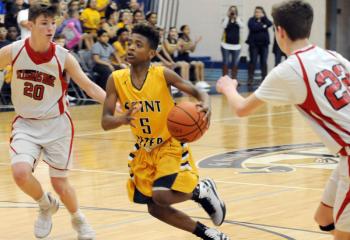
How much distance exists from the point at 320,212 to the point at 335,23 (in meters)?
23.0

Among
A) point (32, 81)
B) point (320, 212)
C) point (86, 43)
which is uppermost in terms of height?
point (32, 81)

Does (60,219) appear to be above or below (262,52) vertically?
above

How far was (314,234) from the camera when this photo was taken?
6.86 metres

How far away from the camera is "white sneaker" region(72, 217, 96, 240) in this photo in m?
6.66

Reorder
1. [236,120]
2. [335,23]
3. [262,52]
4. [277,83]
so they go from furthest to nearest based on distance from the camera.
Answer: [335,23], [262,52], [236,120], [277,83]

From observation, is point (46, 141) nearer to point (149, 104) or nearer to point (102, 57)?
point (149, 104)

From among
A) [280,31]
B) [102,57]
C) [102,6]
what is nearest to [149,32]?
[280,31]

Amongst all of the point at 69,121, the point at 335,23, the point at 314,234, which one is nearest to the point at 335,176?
the point at 314,234

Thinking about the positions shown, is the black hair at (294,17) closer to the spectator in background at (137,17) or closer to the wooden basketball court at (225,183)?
the wooden basketball court at (225,183)

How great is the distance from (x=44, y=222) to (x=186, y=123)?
149 centimetres

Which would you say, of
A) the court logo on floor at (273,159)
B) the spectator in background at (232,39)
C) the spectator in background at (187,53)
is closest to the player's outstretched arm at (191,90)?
the court logo on floor at (273,159)

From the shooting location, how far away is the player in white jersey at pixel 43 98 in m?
6.52

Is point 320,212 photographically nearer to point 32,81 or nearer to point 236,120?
point 32,81

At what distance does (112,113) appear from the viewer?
19.9 feet
